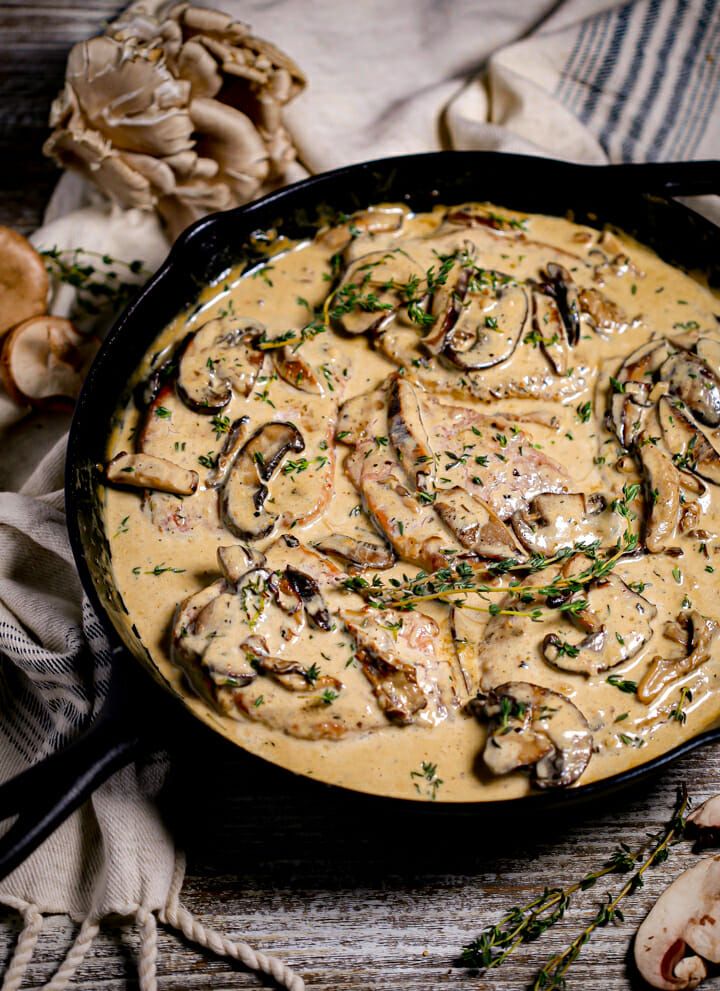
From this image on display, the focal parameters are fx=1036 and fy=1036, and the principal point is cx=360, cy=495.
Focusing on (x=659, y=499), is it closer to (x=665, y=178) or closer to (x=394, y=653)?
(x=394, y=653)

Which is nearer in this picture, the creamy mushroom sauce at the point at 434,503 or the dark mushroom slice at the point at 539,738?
the dark mushroom slice at the point at 539,738

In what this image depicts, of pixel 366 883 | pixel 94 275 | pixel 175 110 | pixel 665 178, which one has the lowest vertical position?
pixel 366 883

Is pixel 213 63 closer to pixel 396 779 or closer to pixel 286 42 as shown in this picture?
pixel 286 42

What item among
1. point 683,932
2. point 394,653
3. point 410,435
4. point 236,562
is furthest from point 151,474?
point 683,932

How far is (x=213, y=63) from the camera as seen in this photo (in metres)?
3.71

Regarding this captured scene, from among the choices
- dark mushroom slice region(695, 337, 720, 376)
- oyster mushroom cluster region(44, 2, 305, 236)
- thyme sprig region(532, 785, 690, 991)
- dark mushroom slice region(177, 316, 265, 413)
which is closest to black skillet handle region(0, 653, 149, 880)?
→ dark mushroom slice region(177, 316, 265, 413)

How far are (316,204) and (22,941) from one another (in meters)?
2.50

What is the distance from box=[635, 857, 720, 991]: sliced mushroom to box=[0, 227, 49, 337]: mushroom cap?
2889 mm

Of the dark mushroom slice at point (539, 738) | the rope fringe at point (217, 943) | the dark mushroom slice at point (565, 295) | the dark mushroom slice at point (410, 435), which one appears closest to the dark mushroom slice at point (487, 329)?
the dark mushroom slice at point (565, 295)

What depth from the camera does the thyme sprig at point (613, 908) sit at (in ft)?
8.95

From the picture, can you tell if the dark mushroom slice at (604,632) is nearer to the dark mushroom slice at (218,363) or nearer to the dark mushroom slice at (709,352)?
the dark mushroom slice at (709,352)

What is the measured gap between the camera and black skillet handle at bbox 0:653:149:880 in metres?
2.25

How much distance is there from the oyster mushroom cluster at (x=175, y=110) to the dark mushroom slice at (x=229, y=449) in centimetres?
117

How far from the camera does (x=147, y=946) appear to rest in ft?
9.01
